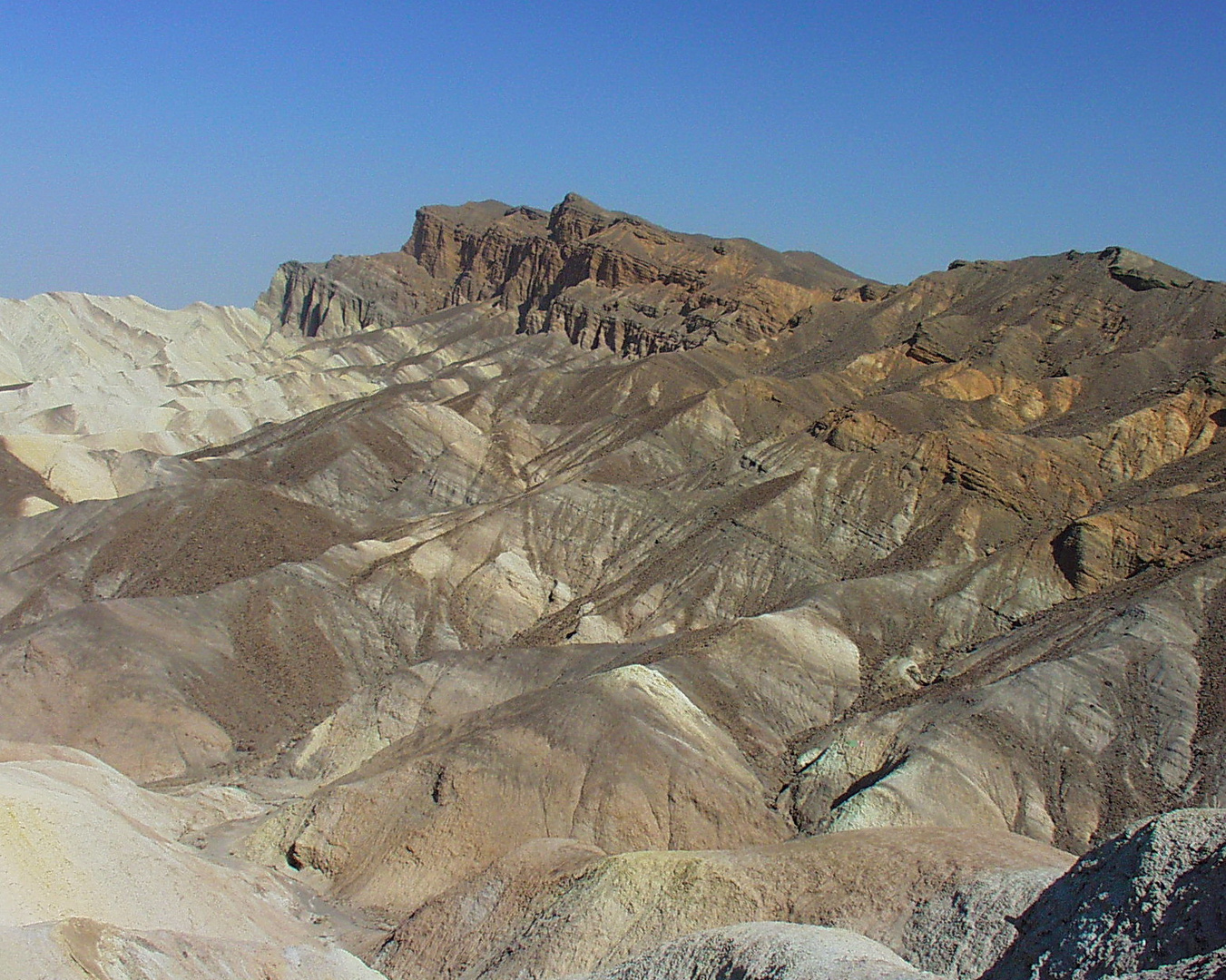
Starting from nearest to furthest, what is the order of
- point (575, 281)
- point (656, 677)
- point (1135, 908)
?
point (1135, 908) < point (656, 677) < point (575, 281)

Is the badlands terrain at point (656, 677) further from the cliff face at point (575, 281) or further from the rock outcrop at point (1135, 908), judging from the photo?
the cliff face at point (575, 281)

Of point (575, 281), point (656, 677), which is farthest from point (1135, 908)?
point (575, 281)

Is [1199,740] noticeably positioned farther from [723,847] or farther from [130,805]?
[130,805]

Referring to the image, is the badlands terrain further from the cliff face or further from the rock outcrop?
the cliff face

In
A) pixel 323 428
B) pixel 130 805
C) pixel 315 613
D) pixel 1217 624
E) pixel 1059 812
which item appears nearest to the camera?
pixel 130 805

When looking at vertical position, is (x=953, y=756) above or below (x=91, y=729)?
above

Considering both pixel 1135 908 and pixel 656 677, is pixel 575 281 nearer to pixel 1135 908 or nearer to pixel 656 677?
pixel 656 677

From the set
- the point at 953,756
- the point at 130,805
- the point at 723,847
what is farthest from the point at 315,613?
the point at 953,756
